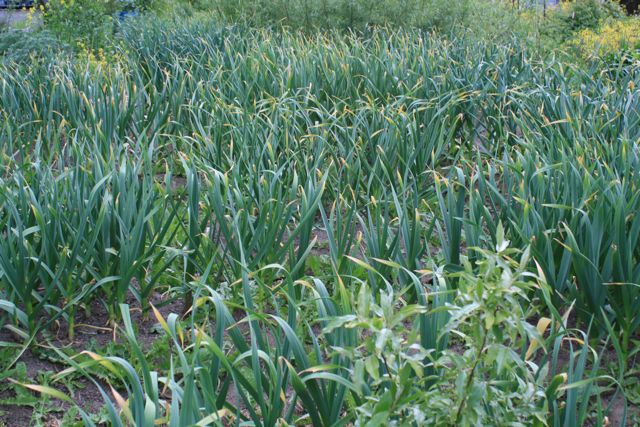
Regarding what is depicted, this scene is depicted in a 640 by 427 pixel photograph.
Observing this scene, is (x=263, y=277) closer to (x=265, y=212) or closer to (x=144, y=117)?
(x=265, y=212)

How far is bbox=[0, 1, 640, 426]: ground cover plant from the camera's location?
60.0 inches

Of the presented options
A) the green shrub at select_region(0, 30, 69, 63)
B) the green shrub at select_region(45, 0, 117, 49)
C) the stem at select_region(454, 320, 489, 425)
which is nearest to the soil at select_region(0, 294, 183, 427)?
the stem at select_region(454, 320, 489, 425)

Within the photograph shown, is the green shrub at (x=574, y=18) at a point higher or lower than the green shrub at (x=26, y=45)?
lower

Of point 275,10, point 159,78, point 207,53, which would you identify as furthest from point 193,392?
point 275,10

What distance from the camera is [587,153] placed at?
3.05 m

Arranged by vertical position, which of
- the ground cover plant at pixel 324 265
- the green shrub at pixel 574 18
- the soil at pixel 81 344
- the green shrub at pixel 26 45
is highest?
the green shrub at pixel 26 45

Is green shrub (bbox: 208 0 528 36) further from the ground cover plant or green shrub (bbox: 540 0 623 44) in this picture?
the ground cover plant

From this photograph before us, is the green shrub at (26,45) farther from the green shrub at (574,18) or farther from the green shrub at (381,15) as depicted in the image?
the green shrub at (574,18)

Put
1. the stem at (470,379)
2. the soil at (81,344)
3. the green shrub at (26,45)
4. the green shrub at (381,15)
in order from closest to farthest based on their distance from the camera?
the stem at (470,379) → the soil at (81,344) → the green shrub at (26,45) → the green shrub at (381,15)

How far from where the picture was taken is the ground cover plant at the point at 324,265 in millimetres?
1524

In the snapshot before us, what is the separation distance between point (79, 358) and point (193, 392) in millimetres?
1054

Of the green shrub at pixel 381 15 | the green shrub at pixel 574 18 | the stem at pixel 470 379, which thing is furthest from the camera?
the green shrub at pixel 574 18

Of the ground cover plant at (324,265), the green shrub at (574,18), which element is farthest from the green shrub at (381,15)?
the ground cover plant at (324,265)

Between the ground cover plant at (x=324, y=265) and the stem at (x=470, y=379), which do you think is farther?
the ground cover plant at (x=324, y=265)
